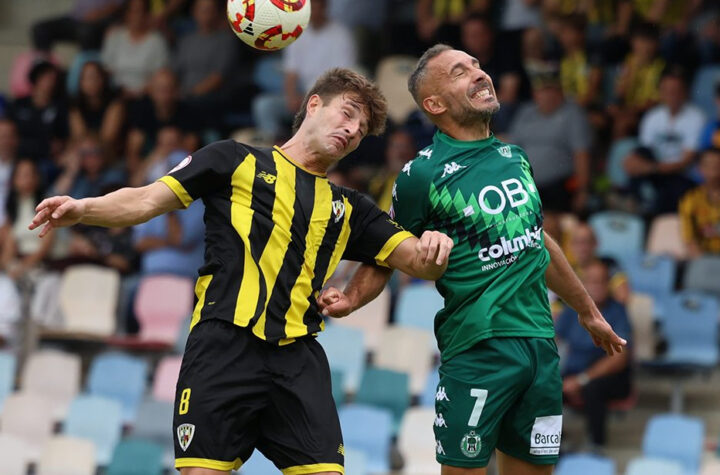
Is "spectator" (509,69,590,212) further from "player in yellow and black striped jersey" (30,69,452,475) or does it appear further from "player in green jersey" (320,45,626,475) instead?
"player in yellow and black striped jersey" (30,69,452,475)

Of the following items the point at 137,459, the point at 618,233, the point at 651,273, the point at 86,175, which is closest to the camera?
the point at 137,459

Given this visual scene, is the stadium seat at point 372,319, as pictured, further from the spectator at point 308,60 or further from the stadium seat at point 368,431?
the spectator at point 308,60

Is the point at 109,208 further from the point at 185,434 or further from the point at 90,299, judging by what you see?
the point at 90,299

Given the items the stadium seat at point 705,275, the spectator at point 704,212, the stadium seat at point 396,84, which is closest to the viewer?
the stadium seat at point 705,275

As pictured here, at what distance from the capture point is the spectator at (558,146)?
40.5ft

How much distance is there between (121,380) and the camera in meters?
11.6

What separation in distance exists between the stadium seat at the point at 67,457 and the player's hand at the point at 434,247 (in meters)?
5.40

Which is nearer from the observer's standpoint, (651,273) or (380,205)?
(651,273)

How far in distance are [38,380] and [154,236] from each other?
191cm

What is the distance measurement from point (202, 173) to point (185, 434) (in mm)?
1041

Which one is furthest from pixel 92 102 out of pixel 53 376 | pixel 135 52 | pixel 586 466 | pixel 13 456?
pixel 586 466

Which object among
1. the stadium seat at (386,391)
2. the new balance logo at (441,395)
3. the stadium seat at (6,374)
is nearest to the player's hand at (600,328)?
the new balance logo at (441,395)

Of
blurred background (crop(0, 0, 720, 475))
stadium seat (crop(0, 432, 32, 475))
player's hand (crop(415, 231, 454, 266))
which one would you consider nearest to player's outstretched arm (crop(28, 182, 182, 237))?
player's hand (crop(415, 231, 454, 266))

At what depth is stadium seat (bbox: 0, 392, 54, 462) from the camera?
1093 cm
